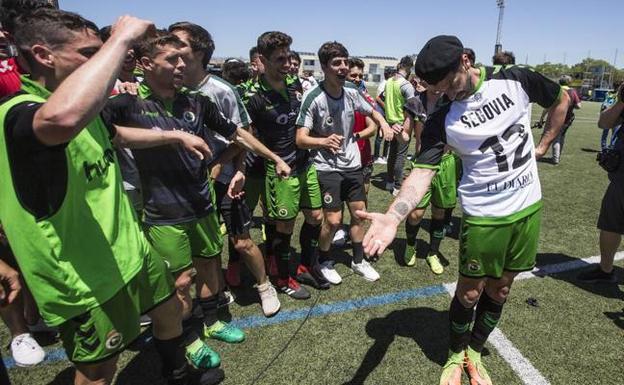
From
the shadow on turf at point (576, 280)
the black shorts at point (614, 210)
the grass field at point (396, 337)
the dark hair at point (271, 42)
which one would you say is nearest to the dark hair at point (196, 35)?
the dark hair at point (271, 42)

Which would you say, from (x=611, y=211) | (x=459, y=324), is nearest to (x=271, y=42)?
(x=459, y=324)

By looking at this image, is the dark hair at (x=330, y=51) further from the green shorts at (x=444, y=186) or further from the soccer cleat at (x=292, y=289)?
the soccer cleat at (x=292, y=289)

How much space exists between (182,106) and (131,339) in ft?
5.13

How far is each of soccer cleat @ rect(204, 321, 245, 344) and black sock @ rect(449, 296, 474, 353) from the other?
1762 mm

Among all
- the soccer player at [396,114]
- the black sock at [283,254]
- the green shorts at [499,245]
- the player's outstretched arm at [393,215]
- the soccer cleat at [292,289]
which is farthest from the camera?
the soccer player at [396,114]

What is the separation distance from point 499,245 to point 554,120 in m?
1.08

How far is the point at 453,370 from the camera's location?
2826mm

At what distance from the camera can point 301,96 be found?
4.11 meters

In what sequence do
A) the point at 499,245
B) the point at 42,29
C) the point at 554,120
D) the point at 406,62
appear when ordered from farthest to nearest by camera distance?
the point at 406,62 < the point at 554,120 < the point at 499,245 < the point at 42,29

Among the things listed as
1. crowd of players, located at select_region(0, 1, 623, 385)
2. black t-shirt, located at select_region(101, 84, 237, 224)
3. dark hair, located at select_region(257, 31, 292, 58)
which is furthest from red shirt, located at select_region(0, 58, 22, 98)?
dark hair, located at select_region(257, 31, 292, 58)

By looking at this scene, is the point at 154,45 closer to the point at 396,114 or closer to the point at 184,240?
the point at 184,240

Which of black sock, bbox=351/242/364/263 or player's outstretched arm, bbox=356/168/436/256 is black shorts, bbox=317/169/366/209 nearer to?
black sock, bbox=351/242/364/263

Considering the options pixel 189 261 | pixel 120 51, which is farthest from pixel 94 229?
A: pixel 189 261

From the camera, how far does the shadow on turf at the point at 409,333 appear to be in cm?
303
